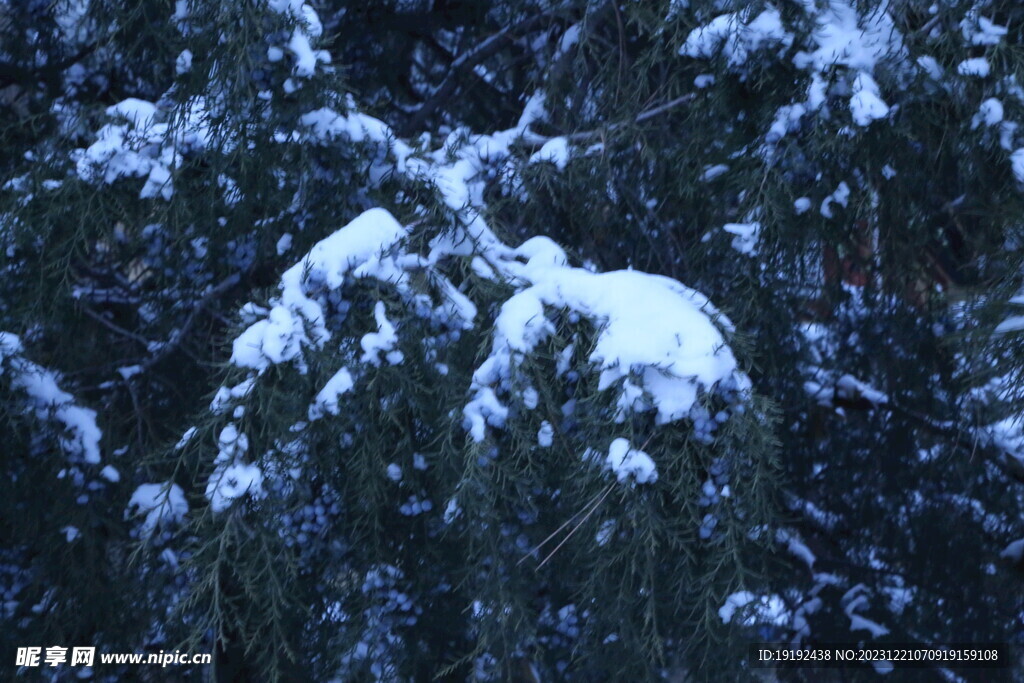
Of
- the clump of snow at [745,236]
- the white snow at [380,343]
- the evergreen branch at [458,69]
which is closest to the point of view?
the white snow at [380,343]

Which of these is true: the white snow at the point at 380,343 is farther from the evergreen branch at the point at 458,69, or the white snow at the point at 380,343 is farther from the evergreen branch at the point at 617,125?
the evergreen branch at the point at 458,69

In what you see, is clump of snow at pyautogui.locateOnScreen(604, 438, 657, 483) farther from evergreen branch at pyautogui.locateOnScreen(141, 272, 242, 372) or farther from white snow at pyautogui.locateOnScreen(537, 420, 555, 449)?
evergreen branch at pyautogui.locateOnScreen(141, 272, 242, 372)

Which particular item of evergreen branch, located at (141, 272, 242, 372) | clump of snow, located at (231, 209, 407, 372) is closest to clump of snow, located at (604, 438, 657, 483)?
clump of snow, located at (231, 209, 407, 372)

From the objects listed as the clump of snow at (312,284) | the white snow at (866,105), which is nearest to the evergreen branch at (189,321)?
the clump of snow at (312,284)

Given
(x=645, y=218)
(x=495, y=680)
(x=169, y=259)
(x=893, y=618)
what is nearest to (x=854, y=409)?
(x=893, y=618)

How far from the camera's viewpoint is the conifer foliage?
1.87 meters

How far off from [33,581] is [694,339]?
2.10 metres

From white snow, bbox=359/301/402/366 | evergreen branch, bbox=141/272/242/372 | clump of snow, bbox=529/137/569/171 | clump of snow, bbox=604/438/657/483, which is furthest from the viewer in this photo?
evergreen branch, bbox=141/272/242/372

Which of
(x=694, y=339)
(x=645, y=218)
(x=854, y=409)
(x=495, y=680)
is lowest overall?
(x=495, y=680)

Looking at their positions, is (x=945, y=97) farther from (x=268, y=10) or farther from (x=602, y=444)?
(x=268, y=10)

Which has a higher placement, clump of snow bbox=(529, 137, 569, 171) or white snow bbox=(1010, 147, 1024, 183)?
clump of snow bbox=(529, 137, 569, 171)

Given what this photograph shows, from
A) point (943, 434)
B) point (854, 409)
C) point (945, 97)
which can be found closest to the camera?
point (945, 97)

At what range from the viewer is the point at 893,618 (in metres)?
3.64

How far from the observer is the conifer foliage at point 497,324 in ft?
6.12
